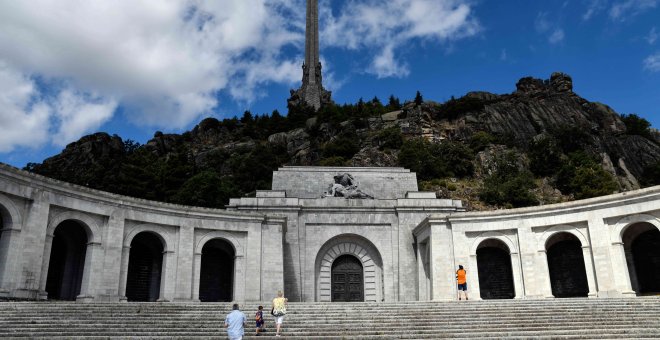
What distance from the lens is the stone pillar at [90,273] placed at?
80.2ft

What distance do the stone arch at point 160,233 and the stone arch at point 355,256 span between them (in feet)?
28.8

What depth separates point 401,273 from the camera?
3188 centimetres

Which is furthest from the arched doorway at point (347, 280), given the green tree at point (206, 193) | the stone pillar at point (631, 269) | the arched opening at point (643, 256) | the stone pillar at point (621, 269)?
the green tree at point (206, 193)

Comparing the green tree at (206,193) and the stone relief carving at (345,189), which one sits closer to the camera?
the stone relief carving at (345,189)

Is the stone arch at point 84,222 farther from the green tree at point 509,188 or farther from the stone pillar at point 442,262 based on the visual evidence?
the green tree at point 509,188

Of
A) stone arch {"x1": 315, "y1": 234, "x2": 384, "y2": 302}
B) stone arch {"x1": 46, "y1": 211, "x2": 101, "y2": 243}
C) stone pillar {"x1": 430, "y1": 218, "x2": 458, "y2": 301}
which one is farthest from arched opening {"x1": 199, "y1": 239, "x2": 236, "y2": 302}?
stone pillar {"x1": 430, "y1": 218, "x2": 458, "y2": 301}

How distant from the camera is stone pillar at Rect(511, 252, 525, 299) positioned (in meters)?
27.7

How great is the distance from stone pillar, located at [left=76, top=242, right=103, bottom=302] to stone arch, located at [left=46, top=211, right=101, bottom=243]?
1.05ft

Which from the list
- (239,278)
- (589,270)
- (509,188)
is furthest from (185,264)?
(509,188)

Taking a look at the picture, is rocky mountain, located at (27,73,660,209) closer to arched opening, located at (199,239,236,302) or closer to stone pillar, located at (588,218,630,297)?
arched opening, located at (199,239,236,302)

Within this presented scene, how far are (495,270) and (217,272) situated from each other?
15.3 metres

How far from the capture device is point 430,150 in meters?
78.8

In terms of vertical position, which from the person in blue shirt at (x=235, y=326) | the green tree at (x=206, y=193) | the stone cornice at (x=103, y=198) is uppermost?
the green tree at (x=206, y=193)

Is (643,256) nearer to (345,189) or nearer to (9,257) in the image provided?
(345,189)
